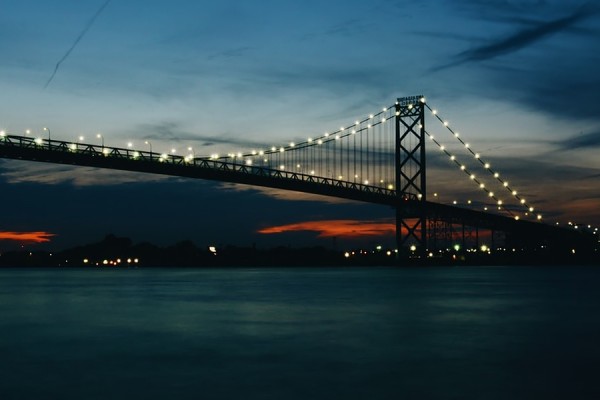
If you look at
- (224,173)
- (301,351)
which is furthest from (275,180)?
(301,351)

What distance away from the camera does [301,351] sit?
13789mm

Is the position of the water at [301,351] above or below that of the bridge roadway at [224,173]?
below

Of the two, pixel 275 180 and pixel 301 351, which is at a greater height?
pixel 275 180

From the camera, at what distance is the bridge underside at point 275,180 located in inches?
1881

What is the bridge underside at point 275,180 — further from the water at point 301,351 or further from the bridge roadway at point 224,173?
the water at point 301,351

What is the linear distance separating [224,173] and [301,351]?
41.7 meters

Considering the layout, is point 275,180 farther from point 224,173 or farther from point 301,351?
point 301,351

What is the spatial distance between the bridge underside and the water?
81.4 ft

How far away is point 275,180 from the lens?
2190 inches

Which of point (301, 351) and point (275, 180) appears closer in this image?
point (301, 351)

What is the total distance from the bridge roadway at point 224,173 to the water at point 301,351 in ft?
79.1

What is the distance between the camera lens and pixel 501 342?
15.2 meters

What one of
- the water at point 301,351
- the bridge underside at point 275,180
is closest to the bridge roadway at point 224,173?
the bridge underside at point 275,180

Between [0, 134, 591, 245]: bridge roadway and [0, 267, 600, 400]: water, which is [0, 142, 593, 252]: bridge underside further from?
[0, 267, 600, 400]: water
